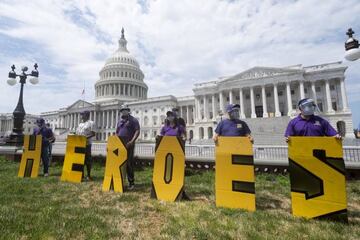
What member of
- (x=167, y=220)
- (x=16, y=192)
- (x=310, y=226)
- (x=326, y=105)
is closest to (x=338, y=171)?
(x=310, y=226)

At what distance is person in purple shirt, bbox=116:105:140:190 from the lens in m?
6.87

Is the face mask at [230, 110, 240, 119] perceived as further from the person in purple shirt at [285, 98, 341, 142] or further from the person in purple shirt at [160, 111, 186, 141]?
the person in purple shirt at [160, 111, 186, 141]

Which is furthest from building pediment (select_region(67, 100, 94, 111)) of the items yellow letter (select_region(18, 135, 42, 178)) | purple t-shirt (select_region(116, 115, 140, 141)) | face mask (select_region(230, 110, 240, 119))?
face mask (select_region(230, 110, 240, 119))

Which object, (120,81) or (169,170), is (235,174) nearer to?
(169,170)

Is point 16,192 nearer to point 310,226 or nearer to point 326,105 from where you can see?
point 310,226

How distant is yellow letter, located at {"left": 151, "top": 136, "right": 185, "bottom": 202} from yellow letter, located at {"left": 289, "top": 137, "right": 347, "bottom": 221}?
259 centimetres

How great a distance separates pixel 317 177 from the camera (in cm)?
427

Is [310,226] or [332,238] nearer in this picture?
[332,238]

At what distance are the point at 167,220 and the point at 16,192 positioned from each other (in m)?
4.71

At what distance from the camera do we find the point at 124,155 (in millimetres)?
6539

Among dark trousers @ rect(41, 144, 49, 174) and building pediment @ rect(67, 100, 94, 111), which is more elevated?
building pediment @ rect(67, 100, 94, 111)

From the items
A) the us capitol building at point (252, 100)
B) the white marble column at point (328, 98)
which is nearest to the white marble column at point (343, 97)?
the us capitol building at point (252, 100)

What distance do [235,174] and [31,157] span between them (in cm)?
837

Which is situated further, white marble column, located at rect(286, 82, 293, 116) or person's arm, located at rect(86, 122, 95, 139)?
white marble column, located at rect(286, 82, 293, 116)
